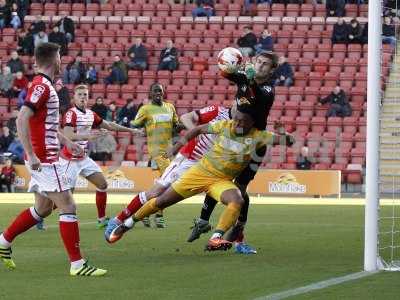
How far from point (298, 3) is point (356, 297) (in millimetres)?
29307

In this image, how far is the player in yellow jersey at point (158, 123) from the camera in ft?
59.5

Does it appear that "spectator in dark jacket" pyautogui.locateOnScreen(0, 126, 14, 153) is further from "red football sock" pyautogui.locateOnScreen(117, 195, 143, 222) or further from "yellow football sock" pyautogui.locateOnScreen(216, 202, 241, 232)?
"yellow football sock" pyautogui.locateOnScreen(216, 202, 241, 232)

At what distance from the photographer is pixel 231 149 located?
38.8ft

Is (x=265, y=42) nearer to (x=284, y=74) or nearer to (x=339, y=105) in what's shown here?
(x=284, y=74)

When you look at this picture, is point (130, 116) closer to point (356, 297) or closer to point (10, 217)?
point (10, 217)

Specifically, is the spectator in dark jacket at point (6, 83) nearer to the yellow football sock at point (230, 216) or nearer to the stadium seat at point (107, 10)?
the stadium seat at point (107, 10)

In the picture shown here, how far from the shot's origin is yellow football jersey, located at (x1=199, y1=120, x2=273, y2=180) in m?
11.8

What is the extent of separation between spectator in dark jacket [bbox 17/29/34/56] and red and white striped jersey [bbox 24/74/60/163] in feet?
87.5

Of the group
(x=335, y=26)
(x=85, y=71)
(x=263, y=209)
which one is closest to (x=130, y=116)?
(x=85, y=71)

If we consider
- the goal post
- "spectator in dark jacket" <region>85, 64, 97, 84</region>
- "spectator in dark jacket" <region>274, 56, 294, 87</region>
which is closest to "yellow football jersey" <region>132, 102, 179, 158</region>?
the goal post

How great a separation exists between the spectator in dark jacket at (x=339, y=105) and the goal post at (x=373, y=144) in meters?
22.2

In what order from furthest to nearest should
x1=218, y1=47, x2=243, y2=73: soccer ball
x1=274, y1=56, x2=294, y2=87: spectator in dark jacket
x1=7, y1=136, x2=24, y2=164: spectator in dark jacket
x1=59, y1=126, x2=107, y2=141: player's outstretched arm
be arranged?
1. x1=274, y1=56, x2=294, y2=87: spectator in dark jacket
2. x1=7, y1=136, x2=24, y2=164: spectator in dark jacket
3. x1=59, y1=126, x2=107, y2=141: player's outstretched arm
4. x1=218, y1=47, x2=243, y2=73: soccer ball

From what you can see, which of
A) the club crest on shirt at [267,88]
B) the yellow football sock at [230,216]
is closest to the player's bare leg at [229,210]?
the yellow football sock at [230,216]

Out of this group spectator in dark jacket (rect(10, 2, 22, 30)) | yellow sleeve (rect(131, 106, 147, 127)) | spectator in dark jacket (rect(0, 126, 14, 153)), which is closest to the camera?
yellow sleeve (rect(131, 106, 147, 127))
